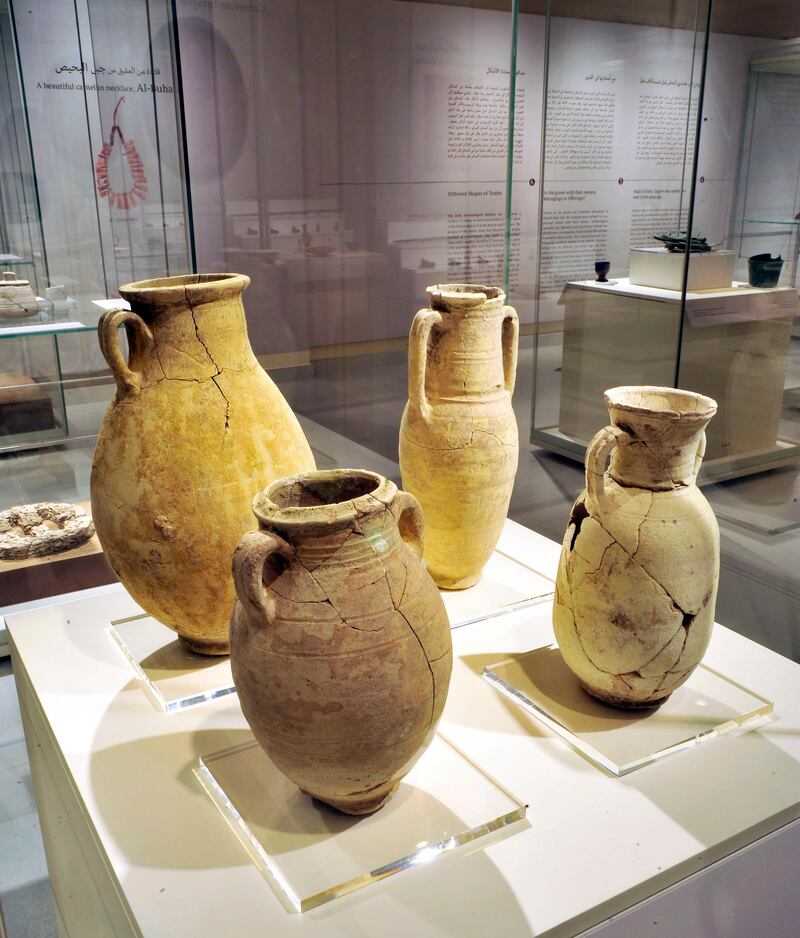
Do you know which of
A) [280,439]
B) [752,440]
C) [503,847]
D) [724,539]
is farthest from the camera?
[724,539]

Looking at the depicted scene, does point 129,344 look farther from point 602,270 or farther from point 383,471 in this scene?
point 602,270

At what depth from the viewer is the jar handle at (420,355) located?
1.47m

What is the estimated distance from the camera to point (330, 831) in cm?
101

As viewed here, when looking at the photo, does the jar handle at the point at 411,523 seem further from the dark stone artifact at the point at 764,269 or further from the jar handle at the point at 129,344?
the dark stone artifact at the point at 764,269

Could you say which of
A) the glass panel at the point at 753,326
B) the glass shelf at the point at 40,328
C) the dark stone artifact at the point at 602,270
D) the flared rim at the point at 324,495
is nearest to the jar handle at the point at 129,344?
the flared rim at the point at 324,495

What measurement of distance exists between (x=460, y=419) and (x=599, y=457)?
0.42 m

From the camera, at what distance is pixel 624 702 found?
1221 mm

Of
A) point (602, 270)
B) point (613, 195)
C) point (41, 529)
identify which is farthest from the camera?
point (602, 270)

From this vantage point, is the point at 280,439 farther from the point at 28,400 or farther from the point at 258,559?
the point at 28,400

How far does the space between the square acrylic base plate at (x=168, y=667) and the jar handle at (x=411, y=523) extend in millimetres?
490

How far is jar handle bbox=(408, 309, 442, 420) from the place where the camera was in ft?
4.83

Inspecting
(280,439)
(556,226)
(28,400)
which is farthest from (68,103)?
(280,439)

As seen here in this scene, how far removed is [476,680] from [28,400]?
211 centimetres

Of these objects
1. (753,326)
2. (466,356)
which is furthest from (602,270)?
(466,356)
